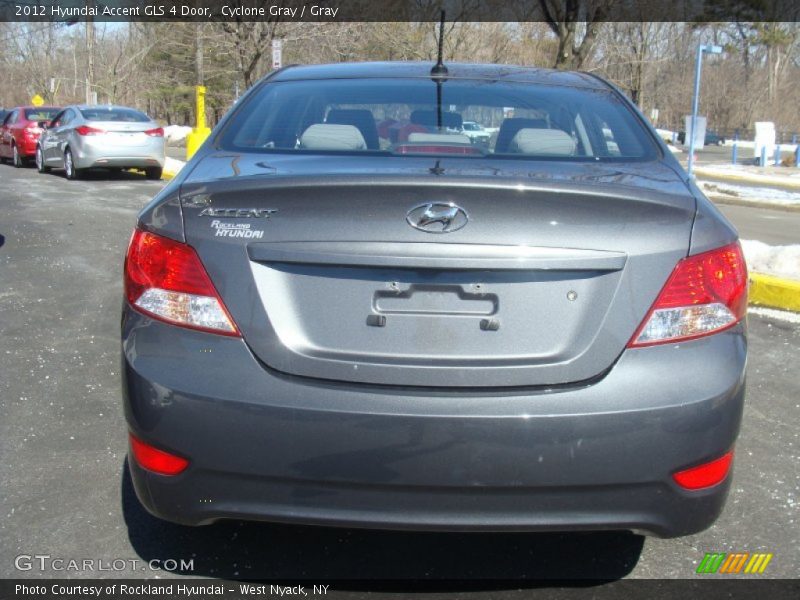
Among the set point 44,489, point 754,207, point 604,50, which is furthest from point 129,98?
point 44,489

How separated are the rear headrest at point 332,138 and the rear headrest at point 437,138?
18 centimetres

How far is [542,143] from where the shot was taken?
118 inches

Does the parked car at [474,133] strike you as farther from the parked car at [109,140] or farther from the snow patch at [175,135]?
the snow patch at [175,135]

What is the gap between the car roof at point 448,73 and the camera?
3.52m

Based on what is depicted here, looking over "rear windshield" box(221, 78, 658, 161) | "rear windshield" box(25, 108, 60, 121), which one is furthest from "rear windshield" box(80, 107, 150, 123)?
"rear windshield" box(221, 78, 658, 161)

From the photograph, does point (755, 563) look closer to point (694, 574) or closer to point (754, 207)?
point (694, 574)

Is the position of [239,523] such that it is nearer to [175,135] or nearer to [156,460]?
[156,460]

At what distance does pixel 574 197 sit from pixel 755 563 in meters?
1.49

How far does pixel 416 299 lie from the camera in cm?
225

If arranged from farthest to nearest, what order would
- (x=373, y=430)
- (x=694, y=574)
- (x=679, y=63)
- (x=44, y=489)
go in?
(x=679, y=63) < (x=44, y=489) < (x=694, y=574) < (x=373, y=430)

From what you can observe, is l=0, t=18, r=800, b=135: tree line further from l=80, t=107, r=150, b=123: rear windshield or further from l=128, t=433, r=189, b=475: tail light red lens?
l=128, t=433, r=189, b=475: tail light red lens

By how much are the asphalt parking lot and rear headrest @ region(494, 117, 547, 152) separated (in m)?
1.40

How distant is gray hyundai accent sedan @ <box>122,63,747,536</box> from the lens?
2201mm

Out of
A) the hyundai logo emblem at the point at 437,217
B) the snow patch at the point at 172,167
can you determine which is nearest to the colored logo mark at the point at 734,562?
the hyundai logo emblem at the point at 437,217
